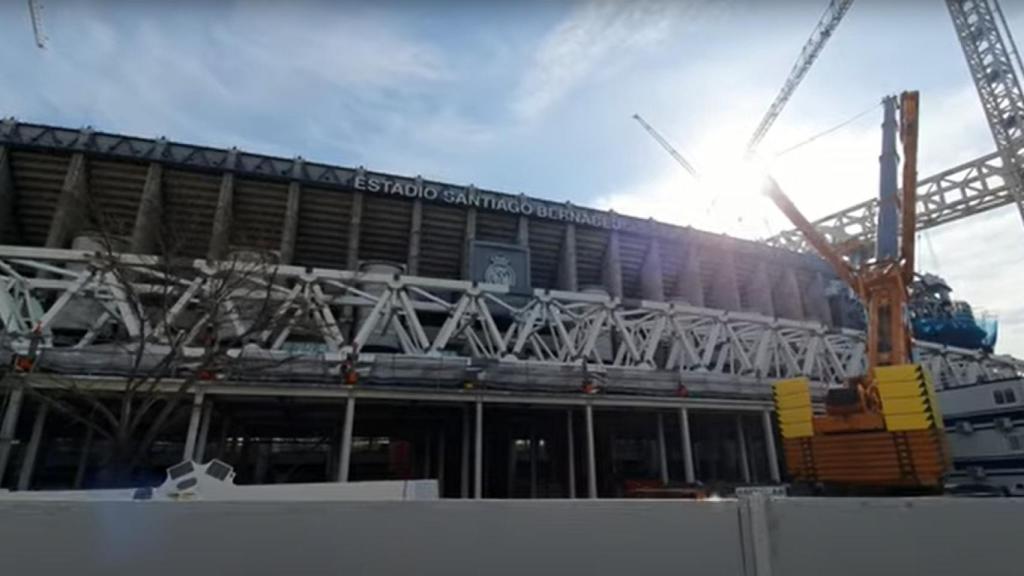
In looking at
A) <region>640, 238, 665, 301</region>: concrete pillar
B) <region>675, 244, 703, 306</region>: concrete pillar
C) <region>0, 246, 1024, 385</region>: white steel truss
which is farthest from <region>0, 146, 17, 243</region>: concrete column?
<region>675, 244, 703, 306</region>: concrete pillar

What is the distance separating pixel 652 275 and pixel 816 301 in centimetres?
1911

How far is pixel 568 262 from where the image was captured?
37.1 m

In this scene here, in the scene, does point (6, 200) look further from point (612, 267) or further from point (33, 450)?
point (612, 267)

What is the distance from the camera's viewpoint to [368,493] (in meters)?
5.60

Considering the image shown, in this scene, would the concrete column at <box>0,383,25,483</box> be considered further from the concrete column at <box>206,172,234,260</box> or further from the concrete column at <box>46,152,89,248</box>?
the concrete column at <box>46,152,89,248</box>

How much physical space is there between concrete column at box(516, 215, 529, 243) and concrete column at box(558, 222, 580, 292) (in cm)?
312

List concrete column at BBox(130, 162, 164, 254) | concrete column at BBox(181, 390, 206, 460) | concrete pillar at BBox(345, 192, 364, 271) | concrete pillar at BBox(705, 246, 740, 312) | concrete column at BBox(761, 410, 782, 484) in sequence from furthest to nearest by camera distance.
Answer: concrete pillar at BBox(705, 246, 740, 312) → concrete pillar at BBox(345, 192, 364, 271) → concrete column at BBox(130, 162, 164, 254) → concrete column at BBox(761, 410, 782, 484) → concrete column at BBox(181, 390, 206, 460)

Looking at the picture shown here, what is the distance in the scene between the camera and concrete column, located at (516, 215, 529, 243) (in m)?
36.2

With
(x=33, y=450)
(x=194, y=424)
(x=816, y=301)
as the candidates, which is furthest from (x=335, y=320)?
(x=816, y=301)

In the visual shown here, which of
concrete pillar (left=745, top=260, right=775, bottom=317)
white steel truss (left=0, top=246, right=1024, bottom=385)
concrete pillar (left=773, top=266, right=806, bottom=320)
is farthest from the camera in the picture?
concrete pillar (left=773, top=266, right=806, bottom=320)

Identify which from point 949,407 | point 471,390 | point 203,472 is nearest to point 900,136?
point 949,407

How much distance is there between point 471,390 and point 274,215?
23979mm

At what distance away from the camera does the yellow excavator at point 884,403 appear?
470 inches

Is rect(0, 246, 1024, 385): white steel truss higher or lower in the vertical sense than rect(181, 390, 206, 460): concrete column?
higher
